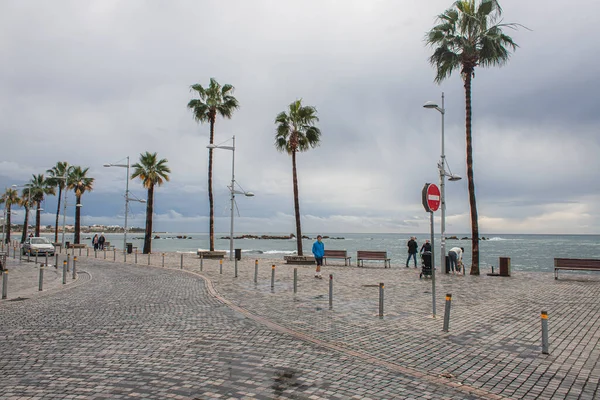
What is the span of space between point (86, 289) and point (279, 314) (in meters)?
8.93

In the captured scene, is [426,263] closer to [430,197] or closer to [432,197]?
[432,197]

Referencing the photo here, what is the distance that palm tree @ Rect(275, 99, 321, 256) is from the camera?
30922 mm

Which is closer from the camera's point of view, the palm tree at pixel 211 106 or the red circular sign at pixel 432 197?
the red circular sign at pixel 432 197

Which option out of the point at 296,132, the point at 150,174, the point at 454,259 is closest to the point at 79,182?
the point at 150,174

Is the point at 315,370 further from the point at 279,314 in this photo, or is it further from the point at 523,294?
the point at 523,294

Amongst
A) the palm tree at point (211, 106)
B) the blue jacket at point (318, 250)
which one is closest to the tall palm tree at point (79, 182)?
the palm tree at point (211, 106)

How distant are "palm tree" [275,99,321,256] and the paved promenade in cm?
1815

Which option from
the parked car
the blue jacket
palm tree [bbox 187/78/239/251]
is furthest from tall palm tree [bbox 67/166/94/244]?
the blue jacket

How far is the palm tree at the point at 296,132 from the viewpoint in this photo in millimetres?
30922

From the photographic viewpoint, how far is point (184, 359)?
667 centimetres

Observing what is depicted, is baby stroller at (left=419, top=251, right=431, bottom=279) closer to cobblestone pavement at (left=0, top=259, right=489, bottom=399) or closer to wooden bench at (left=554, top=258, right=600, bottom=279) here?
wooden bench at (left=554, top=258, right=600, bottom=279)

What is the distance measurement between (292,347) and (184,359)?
185 centimetres

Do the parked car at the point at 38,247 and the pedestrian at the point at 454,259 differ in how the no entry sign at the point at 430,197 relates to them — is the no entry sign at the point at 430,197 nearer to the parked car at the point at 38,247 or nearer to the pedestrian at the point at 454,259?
the pedestrian at the point at 454,259

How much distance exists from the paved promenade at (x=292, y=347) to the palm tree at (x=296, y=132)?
18147 mm
